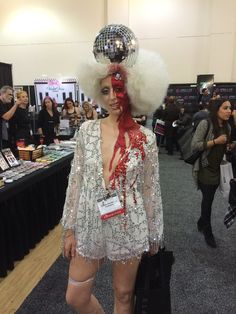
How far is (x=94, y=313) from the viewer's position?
131cm

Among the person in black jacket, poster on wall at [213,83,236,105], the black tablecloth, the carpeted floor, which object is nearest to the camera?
the carpeted floor

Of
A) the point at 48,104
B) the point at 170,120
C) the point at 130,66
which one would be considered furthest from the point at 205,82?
the point at 130,66

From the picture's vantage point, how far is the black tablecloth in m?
2.14

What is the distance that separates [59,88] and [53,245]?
7.22m

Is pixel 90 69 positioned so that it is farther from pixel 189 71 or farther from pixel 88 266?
pixel 189 71

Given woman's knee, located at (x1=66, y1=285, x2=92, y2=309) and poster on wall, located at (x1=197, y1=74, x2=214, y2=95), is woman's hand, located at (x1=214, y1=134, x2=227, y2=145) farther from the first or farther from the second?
poster on wall, located at (x1=197, y1=74, x2=214, y2=95)

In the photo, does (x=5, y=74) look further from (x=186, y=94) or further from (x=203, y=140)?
(x=203, y=140)

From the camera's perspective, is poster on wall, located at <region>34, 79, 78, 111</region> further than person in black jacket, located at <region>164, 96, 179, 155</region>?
Yes

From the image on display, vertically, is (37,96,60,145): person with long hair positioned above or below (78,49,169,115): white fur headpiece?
below

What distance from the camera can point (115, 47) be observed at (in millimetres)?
1147

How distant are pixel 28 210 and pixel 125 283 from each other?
57.1 inches

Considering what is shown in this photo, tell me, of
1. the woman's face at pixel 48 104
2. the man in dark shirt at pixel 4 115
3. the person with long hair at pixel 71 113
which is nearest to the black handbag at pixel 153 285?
the man in dark shirt at pixel 4 115

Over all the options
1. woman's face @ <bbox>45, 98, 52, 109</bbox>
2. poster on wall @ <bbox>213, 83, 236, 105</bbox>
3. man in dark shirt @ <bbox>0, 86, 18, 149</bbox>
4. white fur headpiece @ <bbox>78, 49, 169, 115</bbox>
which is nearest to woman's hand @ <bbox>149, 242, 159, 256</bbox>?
white fur headpiece @ <bbox>78, 49, 169, 115</bbox>

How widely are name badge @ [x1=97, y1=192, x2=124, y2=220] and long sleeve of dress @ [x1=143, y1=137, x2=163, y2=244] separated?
152mm
